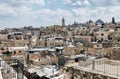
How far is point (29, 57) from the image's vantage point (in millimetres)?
45438

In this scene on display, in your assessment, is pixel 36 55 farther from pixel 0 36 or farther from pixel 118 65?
pixel 0 36

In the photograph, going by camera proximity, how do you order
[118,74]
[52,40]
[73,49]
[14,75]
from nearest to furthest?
[118,74]
[14,75]
[73,49]
[52,40]

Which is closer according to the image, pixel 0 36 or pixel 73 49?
pixel 73 49

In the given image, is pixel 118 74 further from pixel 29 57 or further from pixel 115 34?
pixel 115 34

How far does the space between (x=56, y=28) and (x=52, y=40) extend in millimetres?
45505

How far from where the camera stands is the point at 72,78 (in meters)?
15.3

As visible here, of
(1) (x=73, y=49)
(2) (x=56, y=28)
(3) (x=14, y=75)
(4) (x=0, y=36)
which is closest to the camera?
(3) (x=14, y=75)

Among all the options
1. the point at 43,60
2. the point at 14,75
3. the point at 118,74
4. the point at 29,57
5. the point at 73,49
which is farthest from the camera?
the point at 73,49

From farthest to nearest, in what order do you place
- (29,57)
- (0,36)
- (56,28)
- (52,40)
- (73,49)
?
(56,28) < (0,36) < (52,40) < (73,49) < (29,57)

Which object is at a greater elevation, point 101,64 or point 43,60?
point 101,64

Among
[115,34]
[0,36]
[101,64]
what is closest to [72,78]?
[101,64]

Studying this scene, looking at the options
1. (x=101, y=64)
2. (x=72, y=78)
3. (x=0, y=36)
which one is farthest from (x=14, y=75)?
(x=0, y=36)

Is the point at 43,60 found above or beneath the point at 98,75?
beneath

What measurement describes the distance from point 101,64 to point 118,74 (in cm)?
215
